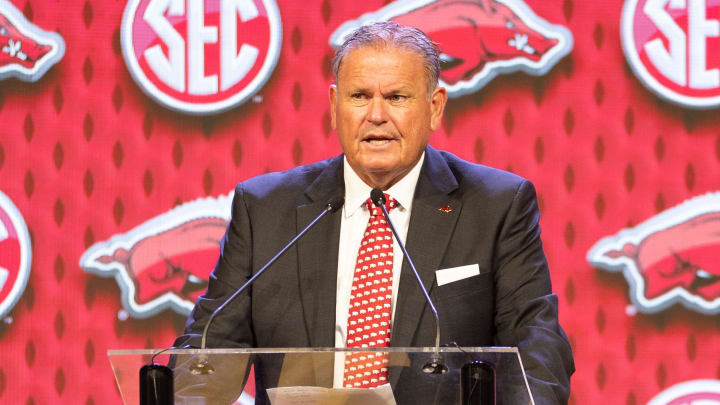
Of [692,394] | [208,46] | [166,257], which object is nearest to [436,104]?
[208,46]

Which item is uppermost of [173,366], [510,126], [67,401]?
[510,126]

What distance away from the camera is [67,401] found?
296 cm

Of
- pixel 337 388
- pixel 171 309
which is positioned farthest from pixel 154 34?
pixel 337 388

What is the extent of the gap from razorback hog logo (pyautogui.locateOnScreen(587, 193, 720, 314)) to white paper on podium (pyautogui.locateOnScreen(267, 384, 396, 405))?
161cm

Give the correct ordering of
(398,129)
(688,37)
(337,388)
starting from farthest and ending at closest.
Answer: (688,37) < (398,129) < (337,388)

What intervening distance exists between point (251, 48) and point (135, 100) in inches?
15.9

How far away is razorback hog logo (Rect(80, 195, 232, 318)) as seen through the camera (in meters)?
2.89

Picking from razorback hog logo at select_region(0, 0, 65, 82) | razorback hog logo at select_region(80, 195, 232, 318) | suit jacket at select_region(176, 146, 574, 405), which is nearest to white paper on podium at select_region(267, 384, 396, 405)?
suit jacket at select_region(176, 146, 574, 405)

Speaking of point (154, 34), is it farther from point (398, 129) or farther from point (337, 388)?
point (337, 388)

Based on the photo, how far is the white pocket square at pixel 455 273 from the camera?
1921mm

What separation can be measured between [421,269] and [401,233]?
0.12 metres

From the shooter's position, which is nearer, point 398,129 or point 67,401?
point 398,129

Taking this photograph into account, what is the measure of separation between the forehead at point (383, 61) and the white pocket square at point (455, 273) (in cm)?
41

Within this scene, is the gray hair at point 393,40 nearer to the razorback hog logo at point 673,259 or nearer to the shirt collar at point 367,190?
the shirt collar at point 367,190
